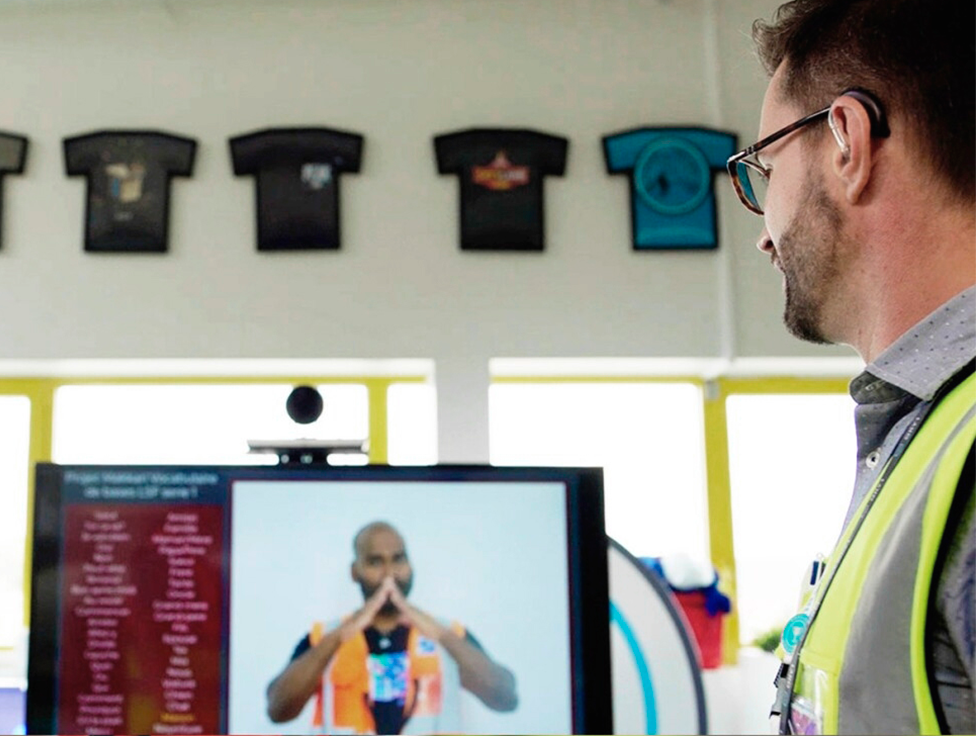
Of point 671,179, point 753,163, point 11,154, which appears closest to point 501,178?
point 671,179

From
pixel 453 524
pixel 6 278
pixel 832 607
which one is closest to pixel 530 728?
pixel 453 524

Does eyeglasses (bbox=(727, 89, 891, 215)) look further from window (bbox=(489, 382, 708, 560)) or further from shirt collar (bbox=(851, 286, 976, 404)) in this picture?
window (bbox=(489, 382, 708, 560))

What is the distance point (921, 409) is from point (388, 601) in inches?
30.0

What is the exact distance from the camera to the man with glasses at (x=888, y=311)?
0.40 meters

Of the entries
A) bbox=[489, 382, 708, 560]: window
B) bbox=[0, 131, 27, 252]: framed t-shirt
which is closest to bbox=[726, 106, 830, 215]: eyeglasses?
bbox=[489, 382, 708, 560]: window

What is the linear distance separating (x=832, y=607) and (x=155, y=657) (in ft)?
2.37

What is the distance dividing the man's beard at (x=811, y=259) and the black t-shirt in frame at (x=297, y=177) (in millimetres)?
2092

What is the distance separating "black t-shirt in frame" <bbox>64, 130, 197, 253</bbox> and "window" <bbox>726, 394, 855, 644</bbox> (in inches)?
63.4

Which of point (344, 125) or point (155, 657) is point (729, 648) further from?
point (155, 657)

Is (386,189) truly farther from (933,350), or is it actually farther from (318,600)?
(933,350)

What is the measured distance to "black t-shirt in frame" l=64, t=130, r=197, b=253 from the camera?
2611 mm

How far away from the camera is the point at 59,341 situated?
2592 millimetres

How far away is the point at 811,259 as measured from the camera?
1.93ft

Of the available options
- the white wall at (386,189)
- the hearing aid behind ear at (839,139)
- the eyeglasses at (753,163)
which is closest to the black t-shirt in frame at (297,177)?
the white wall at (386,189)
